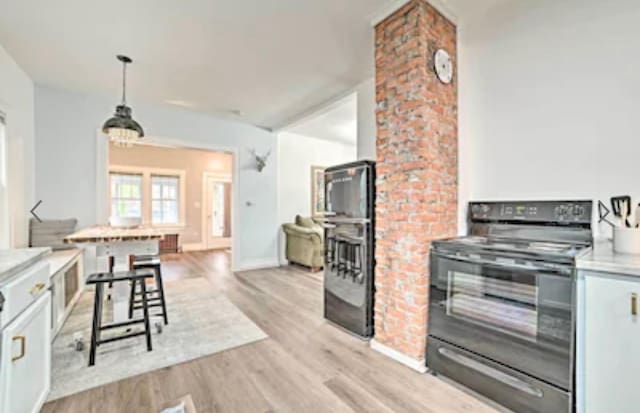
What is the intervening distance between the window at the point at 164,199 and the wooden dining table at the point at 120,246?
190 inches

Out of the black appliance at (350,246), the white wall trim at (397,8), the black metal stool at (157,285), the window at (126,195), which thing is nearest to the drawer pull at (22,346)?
the black metal stool at (157,285)

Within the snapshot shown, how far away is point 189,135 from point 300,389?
4200 mm

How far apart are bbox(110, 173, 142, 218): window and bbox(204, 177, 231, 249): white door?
1563 millimetres

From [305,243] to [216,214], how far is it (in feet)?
12.9

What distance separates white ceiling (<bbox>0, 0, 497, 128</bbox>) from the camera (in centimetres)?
225

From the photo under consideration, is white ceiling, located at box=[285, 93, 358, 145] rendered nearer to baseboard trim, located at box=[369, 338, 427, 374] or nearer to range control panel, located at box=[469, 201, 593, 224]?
range control panel, located at box=[469, 201, 593, 224]

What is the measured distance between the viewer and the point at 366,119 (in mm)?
3465

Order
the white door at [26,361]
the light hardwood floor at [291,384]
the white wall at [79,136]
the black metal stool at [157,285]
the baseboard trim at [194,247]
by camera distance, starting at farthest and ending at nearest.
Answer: the baseboard trim at [194,247], the white wall at [79,136], the black metal stool at [157,285], the light hardwood floor at [291,384], the white door at [26,361]

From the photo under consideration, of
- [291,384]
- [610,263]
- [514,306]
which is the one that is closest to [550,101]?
[610,263]

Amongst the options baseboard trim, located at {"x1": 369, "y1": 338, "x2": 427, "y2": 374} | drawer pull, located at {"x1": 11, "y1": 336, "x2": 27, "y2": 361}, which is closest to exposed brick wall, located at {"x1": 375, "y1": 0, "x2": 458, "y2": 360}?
baseboard trim, located at {"x1": 369, "y1": 338, "x2": 427, "y2": 374}

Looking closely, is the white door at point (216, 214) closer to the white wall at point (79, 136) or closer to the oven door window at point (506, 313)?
the white wall at point (79, 136)

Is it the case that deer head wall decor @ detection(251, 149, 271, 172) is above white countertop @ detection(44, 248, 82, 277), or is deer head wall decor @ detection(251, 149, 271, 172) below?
above

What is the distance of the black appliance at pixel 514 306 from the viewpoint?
4.77 feet

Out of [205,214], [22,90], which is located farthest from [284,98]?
[205,214]
